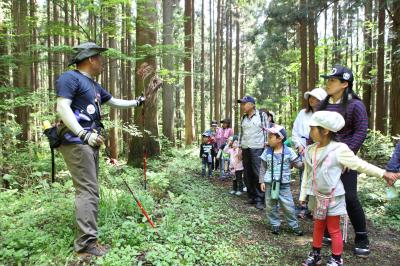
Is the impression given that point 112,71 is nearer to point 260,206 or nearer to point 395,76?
point 260,206

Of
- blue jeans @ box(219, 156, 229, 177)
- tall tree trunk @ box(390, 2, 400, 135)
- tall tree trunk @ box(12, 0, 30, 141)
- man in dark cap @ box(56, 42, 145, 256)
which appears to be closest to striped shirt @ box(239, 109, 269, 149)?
blue jeans @ box(219, 156, 229, 177)

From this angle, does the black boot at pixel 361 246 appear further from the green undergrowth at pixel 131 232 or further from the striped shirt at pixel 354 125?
the striped shirt at pixel 354 125

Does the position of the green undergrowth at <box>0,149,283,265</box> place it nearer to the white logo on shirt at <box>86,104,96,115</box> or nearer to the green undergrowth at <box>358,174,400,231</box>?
the white logo on shirt at <box>86,104,96,115</box>

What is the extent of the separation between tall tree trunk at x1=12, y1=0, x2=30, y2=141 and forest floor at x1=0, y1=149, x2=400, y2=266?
13.6 ft

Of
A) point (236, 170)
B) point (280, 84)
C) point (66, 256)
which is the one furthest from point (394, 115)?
point (280, 84)

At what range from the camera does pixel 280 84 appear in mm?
30078

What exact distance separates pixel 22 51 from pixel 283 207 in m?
8.44

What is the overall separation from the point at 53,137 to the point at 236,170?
207 inches

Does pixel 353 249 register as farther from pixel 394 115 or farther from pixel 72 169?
pixel 394 115

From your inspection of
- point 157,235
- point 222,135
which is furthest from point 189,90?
point 157,235

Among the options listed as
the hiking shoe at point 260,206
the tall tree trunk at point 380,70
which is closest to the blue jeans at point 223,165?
the hiking shoe at point 260,206

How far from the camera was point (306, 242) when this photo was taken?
16.1ft

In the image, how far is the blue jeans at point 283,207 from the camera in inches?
206

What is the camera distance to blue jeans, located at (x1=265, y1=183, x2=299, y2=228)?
524 centimetres
